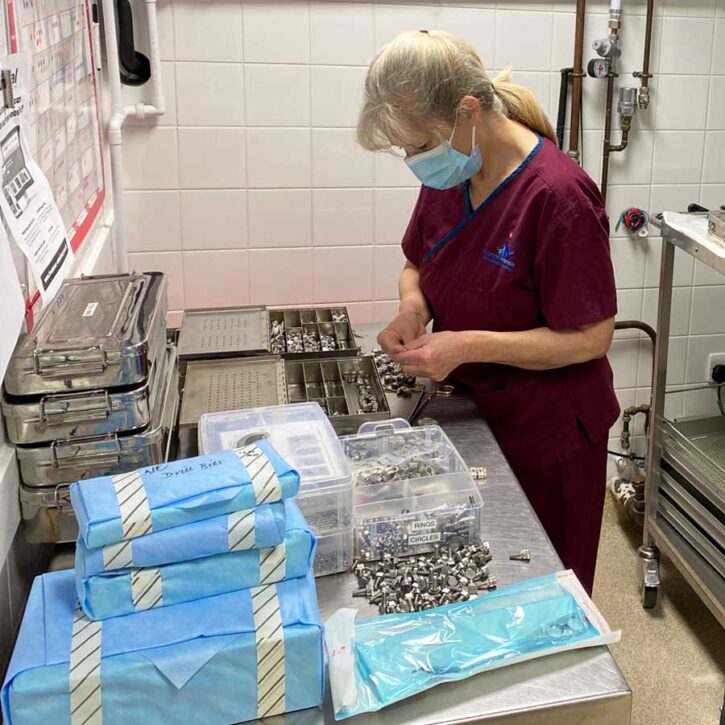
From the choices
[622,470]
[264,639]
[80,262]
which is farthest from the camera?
[622,470]

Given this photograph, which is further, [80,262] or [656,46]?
[656,46]

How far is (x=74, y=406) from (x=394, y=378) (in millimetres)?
791

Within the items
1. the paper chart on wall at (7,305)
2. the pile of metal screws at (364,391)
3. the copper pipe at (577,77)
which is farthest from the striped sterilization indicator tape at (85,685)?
the copper pipe at (577,77)

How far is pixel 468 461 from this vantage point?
1510 mm

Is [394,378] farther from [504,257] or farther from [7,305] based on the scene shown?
[7,305]

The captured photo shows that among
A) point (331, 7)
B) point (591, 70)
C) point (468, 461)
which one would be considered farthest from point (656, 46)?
point (468, 461)

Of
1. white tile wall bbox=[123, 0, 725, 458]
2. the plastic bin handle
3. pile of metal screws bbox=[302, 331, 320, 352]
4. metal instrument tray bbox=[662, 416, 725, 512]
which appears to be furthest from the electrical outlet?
the plastic bin handle

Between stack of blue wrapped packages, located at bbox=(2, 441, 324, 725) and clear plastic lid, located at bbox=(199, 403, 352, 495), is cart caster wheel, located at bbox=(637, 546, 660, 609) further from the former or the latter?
stack of blue wrapped packages, located at bbox=(2, 441, 324, 725)

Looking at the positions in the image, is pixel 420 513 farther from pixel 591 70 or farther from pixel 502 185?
pixel 591 70

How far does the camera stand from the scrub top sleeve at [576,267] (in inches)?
59.6

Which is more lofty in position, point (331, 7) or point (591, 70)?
point (331, 7)

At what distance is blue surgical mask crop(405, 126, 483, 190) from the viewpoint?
1.55 m

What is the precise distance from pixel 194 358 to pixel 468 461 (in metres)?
0.61

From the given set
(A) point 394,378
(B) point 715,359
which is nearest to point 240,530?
(A) point 394,378
